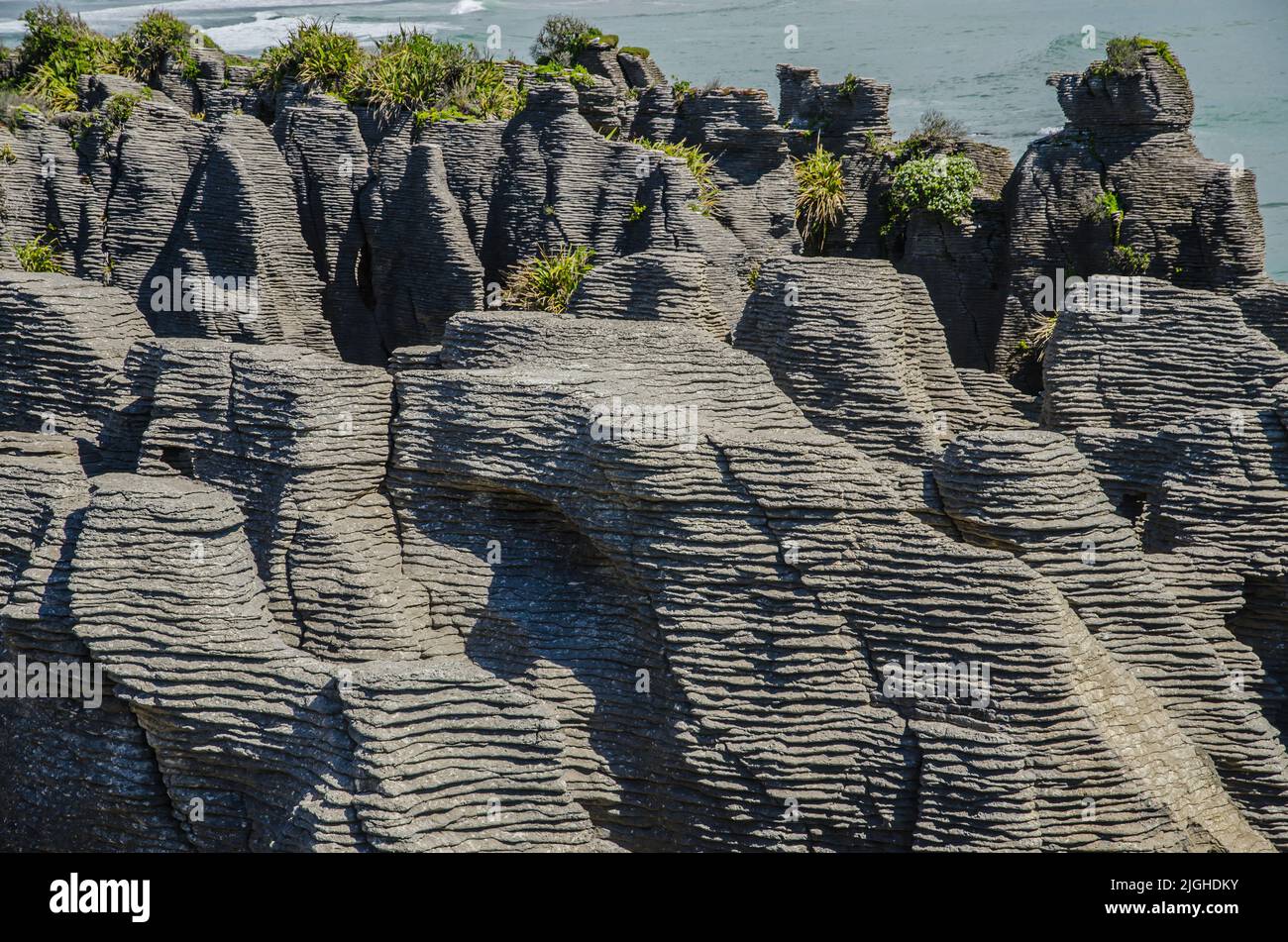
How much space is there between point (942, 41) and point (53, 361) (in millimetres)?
41290

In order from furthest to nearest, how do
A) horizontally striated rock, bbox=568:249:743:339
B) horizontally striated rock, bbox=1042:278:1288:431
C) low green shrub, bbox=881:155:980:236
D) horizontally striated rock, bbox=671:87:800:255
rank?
low green shrub, bbox=881:155:980:236
horizontally striated rock, bbox=671:87:800:255
horizontally striated rock, bbox=568:249:743:339
horizontally striated rock, bbox=1042:278:1288:431

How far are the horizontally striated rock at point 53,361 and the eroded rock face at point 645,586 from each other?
6cm

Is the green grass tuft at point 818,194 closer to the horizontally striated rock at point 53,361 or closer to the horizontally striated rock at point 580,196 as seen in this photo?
the horizontally striated rock at point 580,196

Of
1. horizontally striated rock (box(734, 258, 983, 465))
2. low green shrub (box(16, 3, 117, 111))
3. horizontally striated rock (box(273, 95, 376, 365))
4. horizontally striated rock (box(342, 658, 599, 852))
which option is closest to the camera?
horizontally striated rock (box(342, 658, 599, 852))

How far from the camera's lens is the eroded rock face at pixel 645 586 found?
35.6 ft

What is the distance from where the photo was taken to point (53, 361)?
14328mm

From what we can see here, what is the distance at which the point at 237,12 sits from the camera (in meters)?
43.8

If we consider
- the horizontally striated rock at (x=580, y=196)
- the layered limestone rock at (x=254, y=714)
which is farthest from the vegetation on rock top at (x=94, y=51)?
the layered limestone rock at (x=254, y=714)

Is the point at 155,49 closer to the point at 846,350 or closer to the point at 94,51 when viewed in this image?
the point at 94,51

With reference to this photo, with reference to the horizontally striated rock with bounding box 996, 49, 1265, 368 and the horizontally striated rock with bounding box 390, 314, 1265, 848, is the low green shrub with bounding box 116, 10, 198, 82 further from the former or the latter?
the horizontally striated rock with bounding box 390, 314, 1265, 848

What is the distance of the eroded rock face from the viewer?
10844 mm

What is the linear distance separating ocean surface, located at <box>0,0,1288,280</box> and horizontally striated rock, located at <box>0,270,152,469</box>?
2535cm

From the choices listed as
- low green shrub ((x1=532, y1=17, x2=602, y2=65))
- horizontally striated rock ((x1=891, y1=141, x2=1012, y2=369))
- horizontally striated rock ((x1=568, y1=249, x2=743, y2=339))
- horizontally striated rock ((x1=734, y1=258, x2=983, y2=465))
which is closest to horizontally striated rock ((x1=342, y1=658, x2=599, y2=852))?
horizontally striated rock ((x1=734, y1=258, x2=983, y2=465))

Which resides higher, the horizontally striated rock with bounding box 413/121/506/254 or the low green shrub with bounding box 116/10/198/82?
the low green shrub with bounding box 116/10/198/82
